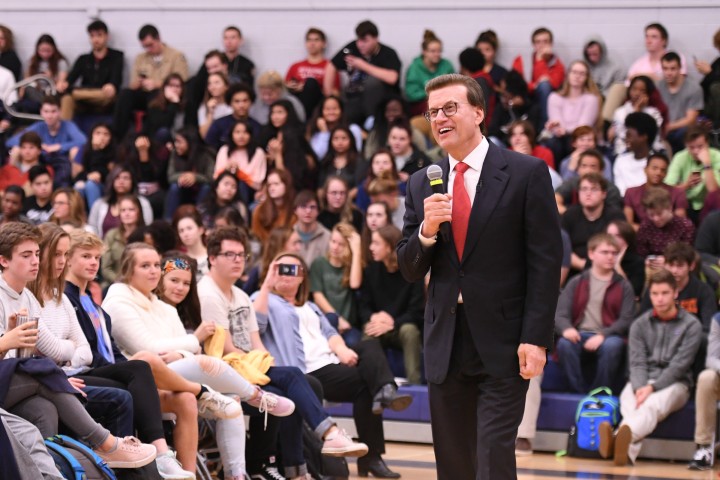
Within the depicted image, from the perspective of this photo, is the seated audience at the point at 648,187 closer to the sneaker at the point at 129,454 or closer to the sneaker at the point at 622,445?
the sneaker at the point at 622,445

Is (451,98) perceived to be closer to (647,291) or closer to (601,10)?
(647,291)

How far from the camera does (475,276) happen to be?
12.5ft

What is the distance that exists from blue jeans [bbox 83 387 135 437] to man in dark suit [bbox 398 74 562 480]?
5.89 feet

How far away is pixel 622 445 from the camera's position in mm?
7434

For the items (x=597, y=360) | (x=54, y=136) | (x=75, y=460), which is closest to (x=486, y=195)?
(x=75, y=460)

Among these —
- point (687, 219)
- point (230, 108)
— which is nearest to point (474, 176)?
point (687, 219)

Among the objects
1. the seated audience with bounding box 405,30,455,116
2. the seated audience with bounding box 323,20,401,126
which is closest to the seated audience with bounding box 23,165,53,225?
the seated audience with bounding box 323,20,401,126

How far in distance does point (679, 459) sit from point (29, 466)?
474cm

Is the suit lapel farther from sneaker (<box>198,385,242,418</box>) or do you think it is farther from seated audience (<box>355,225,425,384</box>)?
seated audience (<box>355,225,425,384</box>)

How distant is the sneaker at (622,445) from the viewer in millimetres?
7426

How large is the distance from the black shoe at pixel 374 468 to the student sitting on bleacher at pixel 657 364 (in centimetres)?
150

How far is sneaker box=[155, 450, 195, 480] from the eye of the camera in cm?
529

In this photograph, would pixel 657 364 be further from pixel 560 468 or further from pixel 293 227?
pixel 293 227

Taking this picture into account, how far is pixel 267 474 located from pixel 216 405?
73 centimetres
